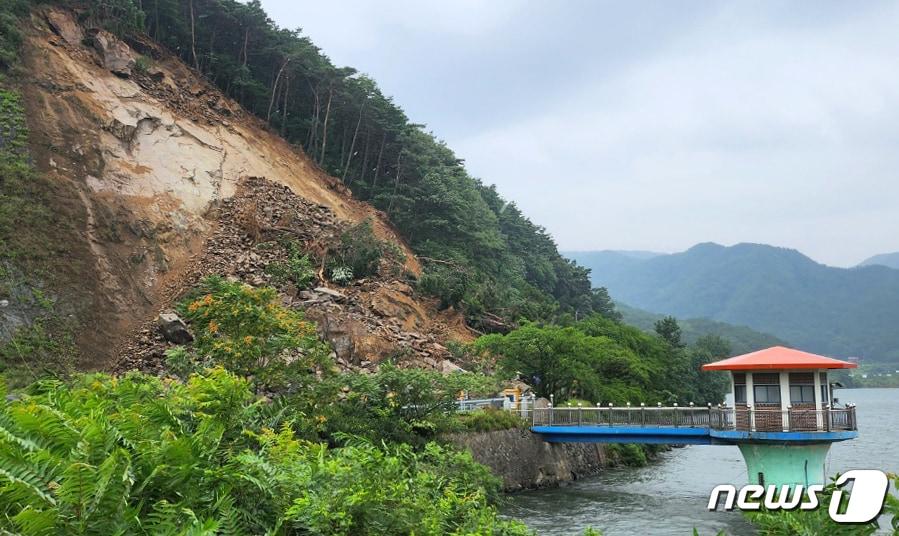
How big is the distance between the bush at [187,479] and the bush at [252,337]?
10.8 metres

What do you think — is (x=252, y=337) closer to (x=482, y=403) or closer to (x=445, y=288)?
(x=482, y=403)

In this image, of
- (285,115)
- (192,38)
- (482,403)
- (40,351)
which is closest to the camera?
(40,351)

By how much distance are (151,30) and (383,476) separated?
48974mm

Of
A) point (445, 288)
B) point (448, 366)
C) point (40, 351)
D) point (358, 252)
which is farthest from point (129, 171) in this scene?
point (448, 366)

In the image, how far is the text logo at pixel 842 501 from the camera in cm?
556

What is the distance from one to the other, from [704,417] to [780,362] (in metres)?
4.06

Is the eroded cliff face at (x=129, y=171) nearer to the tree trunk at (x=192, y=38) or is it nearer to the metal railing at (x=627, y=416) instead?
the tree trunk at (x=192, y=38)

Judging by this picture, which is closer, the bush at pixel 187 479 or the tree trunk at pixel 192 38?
the bush at pixel 187 479

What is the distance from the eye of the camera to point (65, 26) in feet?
130

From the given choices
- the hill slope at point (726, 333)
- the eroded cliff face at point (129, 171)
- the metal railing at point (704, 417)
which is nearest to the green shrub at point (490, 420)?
the metal railing at point (704, 417)

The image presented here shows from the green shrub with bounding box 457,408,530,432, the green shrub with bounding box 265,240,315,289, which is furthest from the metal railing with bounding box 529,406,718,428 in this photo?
the green shrub with bounding box 265,240,315,289

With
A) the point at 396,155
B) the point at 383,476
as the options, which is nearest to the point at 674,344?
the point at 396,155

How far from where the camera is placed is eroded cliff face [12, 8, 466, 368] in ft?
100.0

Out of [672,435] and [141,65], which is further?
[141,65]
